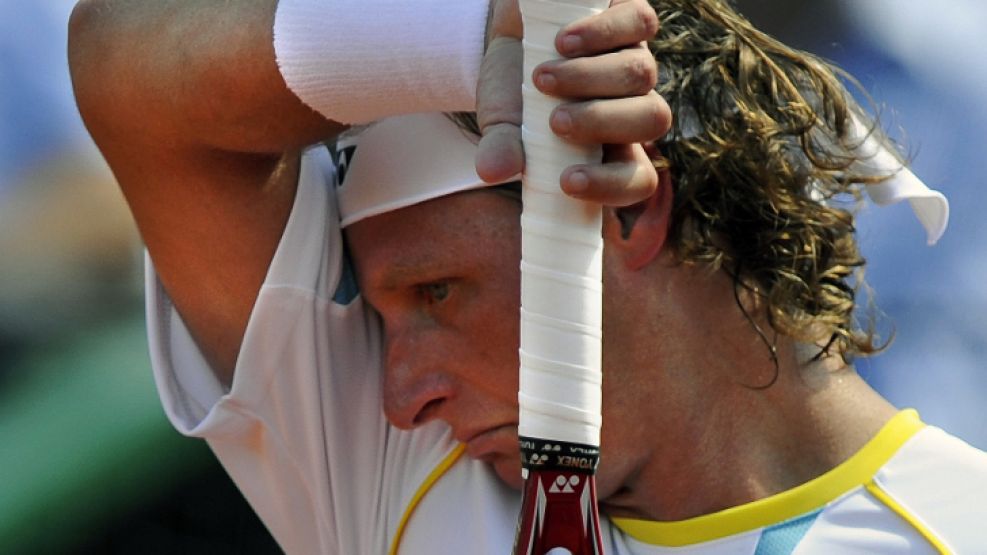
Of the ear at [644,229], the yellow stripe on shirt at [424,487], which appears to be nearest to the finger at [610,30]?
the ear at [644,229]

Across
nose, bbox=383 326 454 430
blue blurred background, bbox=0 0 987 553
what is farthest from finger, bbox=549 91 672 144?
blue blurred background, bbox=0 0 987 553

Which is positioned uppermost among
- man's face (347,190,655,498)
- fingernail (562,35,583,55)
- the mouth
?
fingernail (562,35,583,55)

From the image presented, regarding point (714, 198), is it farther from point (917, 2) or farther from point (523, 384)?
point (917, 2)

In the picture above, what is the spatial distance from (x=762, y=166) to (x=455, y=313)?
384mm

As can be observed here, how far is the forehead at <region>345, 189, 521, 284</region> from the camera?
168 centimetres

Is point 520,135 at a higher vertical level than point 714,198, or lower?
higher

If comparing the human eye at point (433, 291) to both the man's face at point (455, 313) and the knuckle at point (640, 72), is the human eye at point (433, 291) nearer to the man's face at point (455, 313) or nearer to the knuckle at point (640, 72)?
the man's face at point (455, 313)

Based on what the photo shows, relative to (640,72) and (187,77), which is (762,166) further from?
(187,77)

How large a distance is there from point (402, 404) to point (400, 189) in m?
0.24

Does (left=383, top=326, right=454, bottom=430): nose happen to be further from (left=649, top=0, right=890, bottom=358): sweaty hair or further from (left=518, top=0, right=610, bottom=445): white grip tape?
(left=518, top=0, right=610, bottom=445): white grip tape

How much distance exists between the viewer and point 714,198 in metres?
1.74

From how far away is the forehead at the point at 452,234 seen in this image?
66.3 inches

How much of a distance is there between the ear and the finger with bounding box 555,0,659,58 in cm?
44

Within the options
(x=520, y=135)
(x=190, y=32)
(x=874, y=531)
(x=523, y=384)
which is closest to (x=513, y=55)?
(x=520, y=135)
